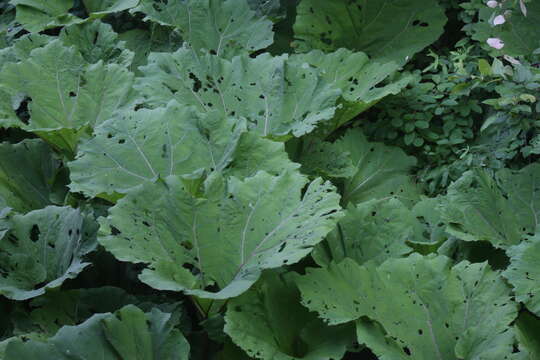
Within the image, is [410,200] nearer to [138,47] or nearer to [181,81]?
[181,81]

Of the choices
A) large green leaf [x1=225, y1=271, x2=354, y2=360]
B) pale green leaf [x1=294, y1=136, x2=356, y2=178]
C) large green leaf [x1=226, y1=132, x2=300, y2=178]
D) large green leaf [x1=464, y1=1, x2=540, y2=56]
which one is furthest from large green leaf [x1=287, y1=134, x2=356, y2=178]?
large green leaf [x1=464, y1=1, x2=540, y2=56]

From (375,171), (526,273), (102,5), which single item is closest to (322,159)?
(375,171)

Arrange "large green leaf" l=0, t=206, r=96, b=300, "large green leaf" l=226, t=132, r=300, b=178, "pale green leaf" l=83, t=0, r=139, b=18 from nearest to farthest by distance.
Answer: "large green leaf" l=0, t=206, r=96, b=300
"large green leaf" l=226, t=132, r=300, b=178
"pale green leaf" l=83, t=0, r=139, b=18

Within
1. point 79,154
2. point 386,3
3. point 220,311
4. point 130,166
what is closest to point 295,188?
point 220,311

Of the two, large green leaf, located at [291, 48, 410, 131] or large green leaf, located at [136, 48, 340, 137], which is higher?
large green leaf, located at [136, 48, 340, 137]

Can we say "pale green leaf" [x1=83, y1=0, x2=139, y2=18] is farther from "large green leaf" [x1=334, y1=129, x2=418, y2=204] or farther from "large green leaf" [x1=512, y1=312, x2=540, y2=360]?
"large green leaf" [x1=512, y1=312, x2=540, y2=360]

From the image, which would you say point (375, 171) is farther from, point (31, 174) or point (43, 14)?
point (43, 14)

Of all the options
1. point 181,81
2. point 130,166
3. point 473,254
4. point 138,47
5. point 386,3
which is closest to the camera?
point 473,254
